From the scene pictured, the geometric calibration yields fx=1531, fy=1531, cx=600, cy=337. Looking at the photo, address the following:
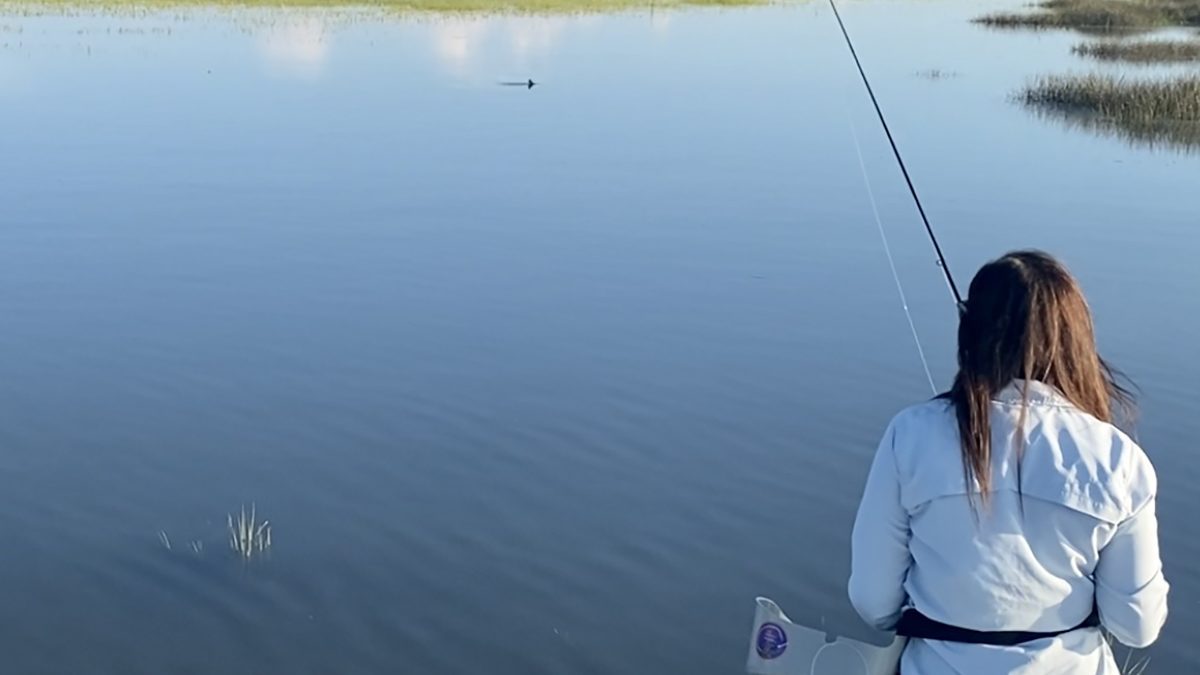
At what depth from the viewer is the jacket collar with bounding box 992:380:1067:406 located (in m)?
2.22

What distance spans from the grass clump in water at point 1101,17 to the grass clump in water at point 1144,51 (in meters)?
4.21

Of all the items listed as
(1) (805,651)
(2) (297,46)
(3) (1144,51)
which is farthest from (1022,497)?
(3) (1144,51)

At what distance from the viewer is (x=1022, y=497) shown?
2232 millimetres

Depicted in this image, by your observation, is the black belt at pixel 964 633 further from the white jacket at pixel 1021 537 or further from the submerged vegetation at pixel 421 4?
the submerged vegetation at pixel 421 4

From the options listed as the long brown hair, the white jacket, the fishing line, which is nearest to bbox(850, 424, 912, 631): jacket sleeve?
the white jacket

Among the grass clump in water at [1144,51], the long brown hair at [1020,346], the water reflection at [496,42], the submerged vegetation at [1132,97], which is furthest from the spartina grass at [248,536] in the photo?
the grass clump in water at [1144,51]

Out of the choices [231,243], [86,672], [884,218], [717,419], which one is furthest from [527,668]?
[884,218]

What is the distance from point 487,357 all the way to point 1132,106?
10846mm

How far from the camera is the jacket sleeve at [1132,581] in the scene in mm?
2223

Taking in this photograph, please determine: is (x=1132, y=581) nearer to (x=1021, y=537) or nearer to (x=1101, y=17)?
(x=1021, y=537)

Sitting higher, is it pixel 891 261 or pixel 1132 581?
pixel 1132 581

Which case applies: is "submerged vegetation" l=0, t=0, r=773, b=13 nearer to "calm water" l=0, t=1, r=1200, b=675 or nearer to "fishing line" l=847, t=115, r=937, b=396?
"calm water" l=0, t=1, r=1200, b=675

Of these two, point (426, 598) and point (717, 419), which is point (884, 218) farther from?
point (426, 598)

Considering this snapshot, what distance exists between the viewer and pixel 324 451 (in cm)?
624
